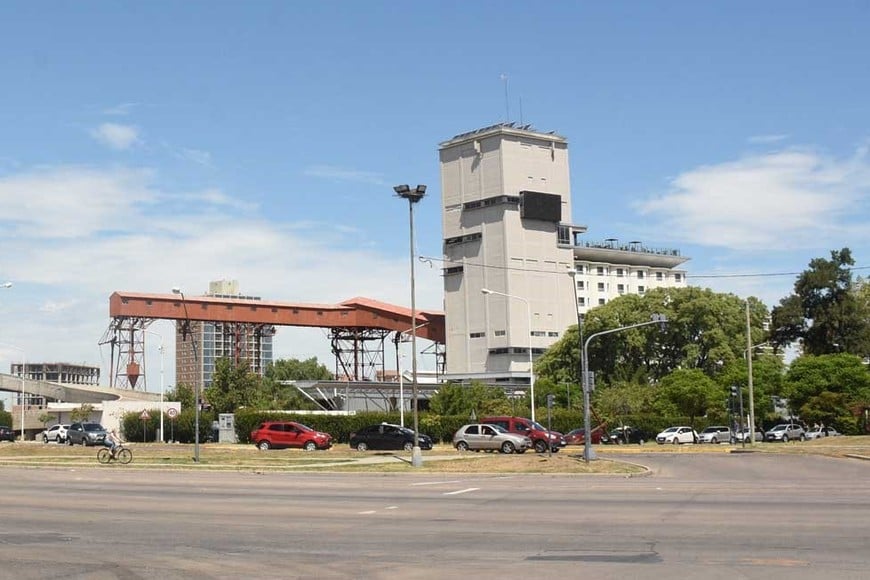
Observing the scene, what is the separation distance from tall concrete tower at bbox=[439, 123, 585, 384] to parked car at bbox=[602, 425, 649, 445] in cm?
4951

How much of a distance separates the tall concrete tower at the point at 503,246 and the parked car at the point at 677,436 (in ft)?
163

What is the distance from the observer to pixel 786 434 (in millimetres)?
73750

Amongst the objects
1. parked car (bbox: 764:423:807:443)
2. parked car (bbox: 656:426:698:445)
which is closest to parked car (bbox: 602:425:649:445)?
parked car (bbox: 656:426:698:445)

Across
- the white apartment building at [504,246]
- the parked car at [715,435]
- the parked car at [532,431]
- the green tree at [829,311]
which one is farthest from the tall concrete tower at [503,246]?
the parked car at [532,431]

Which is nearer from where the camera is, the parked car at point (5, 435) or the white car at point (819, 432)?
the white car at point (819, 432)

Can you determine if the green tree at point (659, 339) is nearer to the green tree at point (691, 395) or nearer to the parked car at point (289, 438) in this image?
the green tree at point (691, 395)

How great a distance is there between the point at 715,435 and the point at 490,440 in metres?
27.8

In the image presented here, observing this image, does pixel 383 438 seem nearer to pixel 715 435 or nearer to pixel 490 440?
pixel 490 440

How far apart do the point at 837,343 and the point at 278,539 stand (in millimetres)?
92029

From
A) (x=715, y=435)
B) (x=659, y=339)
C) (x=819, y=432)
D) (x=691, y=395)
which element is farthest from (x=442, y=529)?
(x=659, y=339)

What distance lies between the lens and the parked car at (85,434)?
225ft

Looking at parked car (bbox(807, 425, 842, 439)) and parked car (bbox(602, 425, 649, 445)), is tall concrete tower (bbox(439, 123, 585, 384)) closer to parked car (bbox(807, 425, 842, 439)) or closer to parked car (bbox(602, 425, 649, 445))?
parked car (bbox(807, 425, 842, 439))

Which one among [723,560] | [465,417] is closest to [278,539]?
[723,560]

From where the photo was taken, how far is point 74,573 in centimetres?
1280
